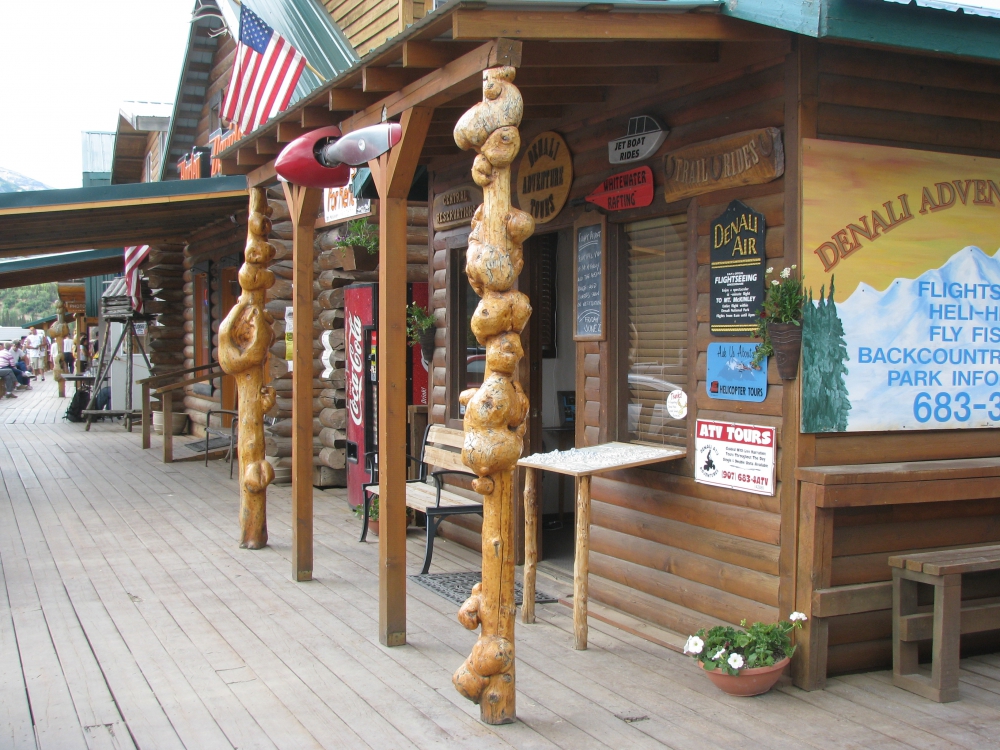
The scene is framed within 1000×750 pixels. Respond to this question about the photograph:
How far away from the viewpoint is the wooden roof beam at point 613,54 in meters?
4.49

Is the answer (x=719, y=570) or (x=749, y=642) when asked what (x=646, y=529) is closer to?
(x=719, y=570)

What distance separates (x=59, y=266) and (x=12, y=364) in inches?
533

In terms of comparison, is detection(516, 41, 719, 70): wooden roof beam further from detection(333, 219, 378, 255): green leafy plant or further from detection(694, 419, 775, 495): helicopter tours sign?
detection(333, 219, 378, 255): green leafy plant

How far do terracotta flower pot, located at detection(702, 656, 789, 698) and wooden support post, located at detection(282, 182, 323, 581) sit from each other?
123 inches

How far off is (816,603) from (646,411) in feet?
5.30

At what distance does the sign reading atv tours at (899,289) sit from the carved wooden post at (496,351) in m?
1.38

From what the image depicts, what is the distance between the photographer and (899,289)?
4598 mm

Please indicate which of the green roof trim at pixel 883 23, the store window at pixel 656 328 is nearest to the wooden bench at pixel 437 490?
the store window at pixel 656 328

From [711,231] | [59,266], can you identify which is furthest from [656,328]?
[59,266]

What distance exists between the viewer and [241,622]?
5.47m

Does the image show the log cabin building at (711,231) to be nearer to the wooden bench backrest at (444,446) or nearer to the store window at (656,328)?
the store window at (656,328)

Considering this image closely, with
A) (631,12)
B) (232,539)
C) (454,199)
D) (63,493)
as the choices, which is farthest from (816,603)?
(63,493)

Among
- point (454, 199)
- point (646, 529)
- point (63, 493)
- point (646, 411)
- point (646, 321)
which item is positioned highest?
point (454, 199)

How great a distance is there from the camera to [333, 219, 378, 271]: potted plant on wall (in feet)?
29.3
